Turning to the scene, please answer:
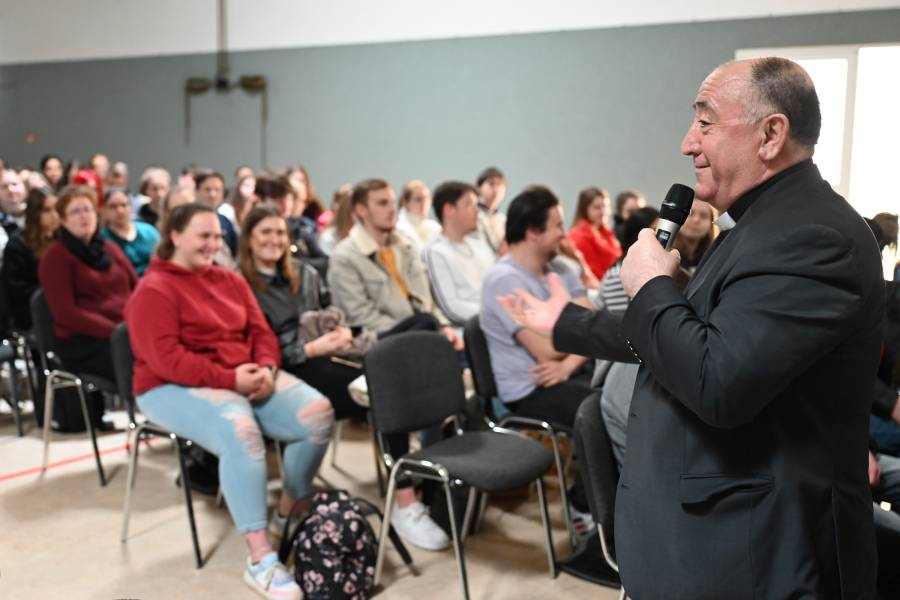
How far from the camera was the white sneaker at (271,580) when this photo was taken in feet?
8.91

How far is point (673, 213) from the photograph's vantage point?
1465 millimetres

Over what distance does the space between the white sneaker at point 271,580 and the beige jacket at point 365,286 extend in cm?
149

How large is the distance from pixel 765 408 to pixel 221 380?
86.2 inches

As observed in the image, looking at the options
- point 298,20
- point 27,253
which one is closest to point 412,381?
point 27,253

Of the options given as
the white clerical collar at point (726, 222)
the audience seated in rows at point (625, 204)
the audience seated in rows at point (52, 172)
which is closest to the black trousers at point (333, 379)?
the white clerical collar at point (726, 222)

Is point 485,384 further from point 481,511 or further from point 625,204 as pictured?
point 625,204

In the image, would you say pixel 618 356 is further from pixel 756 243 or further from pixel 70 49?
pixel 70 49

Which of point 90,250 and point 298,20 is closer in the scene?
point 90,250

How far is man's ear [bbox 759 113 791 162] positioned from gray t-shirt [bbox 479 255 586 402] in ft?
6.42

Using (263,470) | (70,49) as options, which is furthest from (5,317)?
(70,49)

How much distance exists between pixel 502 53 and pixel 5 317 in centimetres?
550

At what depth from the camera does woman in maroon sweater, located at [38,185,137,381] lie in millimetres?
3939

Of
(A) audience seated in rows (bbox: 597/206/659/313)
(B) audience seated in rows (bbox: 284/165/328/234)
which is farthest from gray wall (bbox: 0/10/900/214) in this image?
(A) audience seated in rows (bbox: 597/206/659/313)

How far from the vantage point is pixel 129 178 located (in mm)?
11250
